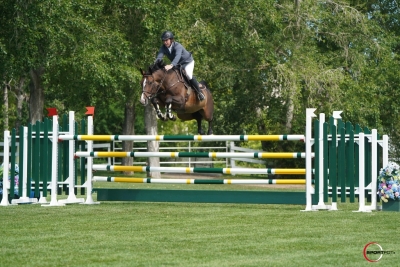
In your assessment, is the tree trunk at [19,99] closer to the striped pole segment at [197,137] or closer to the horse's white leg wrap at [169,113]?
the striped pole segment at [197,137]

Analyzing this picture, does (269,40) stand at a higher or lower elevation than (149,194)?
higher

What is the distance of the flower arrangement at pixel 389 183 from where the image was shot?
1191 cm

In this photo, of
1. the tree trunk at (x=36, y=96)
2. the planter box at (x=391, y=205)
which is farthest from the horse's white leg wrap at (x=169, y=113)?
the tree trunk at (x=36, y=96)

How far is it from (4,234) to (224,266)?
3218 millimetres

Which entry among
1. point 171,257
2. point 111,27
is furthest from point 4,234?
point 111,27

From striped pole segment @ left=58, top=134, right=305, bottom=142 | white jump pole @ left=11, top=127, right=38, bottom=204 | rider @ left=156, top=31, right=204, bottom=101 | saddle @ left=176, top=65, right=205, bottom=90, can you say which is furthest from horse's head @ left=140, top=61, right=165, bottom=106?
white jump pole @ left=11, top=127, right=38, bottom=204

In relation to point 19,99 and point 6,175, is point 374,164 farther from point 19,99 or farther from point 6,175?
point 19,99

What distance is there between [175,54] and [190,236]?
172 inches

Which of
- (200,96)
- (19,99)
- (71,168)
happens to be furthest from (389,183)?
(19,99)

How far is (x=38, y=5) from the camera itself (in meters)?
22.4

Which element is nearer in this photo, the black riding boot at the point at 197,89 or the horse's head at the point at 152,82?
the horse's head at the point at 152,82

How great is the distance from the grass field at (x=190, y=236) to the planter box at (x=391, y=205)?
0.44 metres

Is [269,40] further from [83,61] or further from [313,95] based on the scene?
[83,61]

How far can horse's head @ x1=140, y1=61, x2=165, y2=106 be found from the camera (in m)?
12.1
